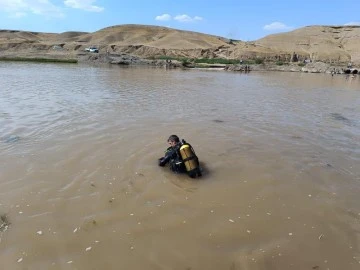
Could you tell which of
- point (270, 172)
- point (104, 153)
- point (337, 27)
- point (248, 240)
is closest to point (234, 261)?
point (248, 240)

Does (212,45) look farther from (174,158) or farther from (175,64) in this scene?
(174,158)

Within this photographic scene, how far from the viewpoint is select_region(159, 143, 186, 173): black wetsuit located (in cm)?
773

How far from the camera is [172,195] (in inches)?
274

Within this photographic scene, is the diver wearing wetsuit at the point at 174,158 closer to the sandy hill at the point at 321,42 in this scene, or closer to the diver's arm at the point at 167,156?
the diver's arm at the point at 167,156

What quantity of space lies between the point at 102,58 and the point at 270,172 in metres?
51.8

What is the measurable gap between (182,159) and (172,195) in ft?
3.17

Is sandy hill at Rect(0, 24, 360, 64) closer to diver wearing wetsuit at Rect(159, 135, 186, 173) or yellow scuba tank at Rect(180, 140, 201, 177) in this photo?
diver wearing wetsuit at Rect(159, 135, 186, 173)

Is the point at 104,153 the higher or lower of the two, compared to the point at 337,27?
lower

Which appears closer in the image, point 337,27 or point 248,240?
point 248,240

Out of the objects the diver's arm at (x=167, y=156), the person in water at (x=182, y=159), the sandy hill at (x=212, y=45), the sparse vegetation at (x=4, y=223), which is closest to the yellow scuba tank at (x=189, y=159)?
the person in water at (x=182, y=159)

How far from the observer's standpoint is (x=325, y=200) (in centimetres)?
702

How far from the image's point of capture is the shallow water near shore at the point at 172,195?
16.6 ft

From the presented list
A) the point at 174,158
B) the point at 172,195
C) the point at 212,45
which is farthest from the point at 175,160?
the point at 212,45

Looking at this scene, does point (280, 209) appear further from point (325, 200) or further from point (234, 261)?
point (234, 261)
